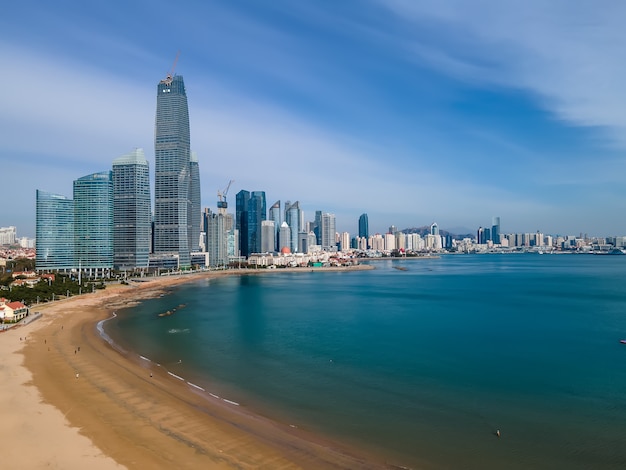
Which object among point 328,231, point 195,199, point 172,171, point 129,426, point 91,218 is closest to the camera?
point 129,426

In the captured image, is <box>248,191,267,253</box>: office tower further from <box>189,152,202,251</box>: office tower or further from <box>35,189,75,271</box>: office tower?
<box>35,189,75,271</box>: office tower

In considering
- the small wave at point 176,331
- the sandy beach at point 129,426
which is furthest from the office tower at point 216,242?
the sandy beach at point 129,426

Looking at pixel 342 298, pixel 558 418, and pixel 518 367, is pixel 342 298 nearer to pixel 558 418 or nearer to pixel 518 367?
pixel 518 367

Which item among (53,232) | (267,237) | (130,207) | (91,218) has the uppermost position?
(130,207)

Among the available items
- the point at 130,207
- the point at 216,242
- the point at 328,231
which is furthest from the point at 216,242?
the point at 328,231

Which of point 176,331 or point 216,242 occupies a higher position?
point 216,242

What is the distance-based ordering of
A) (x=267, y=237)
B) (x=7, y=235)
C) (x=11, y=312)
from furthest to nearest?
(x=7, y=235) < (x=267, y=237) < (x=11, y=312)

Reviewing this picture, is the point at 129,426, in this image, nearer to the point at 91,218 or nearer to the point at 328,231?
the point at 91,218
